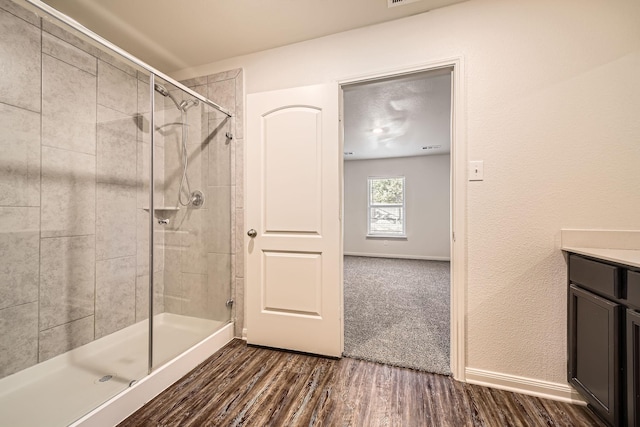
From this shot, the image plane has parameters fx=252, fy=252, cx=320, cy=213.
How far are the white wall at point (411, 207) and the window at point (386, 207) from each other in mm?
138

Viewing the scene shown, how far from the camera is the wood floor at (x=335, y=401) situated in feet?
4.51

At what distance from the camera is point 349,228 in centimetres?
672

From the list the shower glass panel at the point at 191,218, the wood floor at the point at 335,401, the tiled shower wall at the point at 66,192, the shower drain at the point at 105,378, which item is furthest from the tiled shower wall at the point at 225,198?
the shower drain at the point at 105,378

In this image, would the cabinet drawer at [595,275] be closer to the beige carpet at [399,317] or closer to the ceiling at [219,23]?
the beige carpet at [399,317]

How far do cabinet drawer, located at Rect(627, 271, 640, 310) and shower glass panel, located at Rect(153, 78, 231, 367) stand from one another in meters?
2.50

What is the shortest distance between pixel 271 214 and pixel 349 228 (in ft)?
15.7

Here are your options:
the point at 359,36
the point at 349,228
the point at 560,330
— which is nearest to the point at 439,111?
the point at 359,36

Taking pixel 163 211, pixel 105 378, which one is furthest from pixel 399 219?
pixel 105 378

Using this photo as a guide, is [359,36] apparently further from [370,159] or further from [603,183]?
[370,159]

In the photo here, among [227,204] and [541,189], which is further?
[227,204]

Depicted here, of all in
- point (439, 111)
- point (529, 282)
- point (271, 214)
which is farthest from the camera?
point (439, 111)

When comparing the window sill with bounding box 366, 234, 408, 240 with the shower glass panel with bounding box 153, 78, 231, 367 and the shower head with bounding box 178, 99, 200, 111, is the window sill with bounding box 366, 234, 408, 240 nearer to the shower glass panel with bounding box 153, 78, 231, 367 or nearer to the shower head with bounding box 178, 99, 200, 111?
the shower glass panel with bounding box 153, 78, 231, 367

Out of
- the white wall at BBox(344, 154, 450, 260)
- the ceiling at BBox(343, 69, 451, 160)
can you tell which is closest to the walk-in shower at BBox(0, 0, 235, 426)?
the ceiling at BBox(343, 69, 451, 160)

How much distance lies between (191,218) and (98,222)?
0.69 meters
